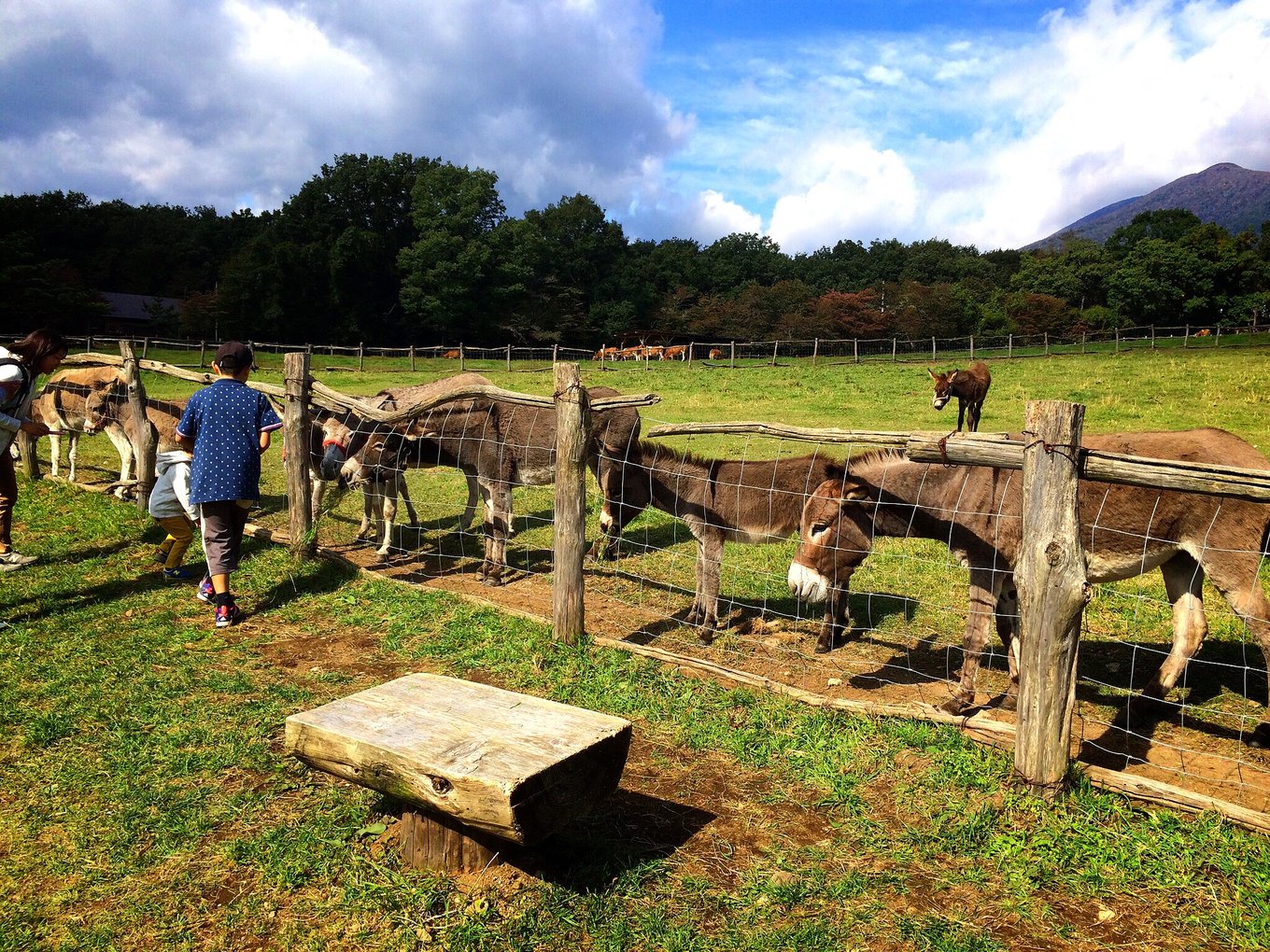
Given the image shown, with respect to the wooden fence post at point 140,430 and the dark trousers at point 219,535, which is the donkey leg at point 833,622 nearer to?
the dark trousers at point 219,535

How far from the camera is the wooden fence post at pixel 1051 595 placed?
3801 millimetres

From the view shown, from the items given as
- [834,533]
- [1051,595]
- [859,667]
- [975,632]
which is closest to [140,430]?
[834,533]

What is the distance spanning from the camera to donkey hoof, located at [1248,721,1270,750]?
15.6 feet

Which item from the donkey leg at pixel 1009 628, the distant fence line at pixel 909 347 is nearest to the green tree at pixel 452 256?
the distant fence line at pixel 909 347

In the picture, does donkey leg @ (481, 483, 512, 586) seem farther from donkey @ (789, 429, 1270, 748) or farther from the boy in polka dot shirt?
donkey @ (789, 429, 1270, 748)

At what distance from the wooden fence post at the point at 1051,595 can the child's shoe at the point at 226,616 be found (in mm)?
5736

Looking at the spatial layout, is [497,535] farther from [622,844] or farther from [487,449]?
[622,844]

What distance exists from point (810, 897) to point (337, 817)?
2.17m

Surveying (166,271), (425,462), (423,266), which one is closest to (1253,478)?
(425,462)

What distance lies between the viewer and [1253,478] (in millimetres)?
3582

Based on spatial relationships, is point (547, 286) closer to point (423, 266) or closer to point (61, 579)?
point (423, 266)

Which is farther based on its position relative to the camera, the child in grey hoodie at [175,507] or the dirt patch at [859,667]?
the child in grey hoodie at [175,507]

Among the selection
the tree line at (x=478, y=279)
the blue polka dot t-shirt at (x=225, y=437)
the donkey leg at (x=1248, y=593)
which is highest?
the tree line at (x=478, y=279)

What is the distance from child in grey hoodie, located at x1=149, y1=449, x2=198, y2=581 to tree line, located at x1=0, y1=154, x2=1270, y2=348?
1876 inches
